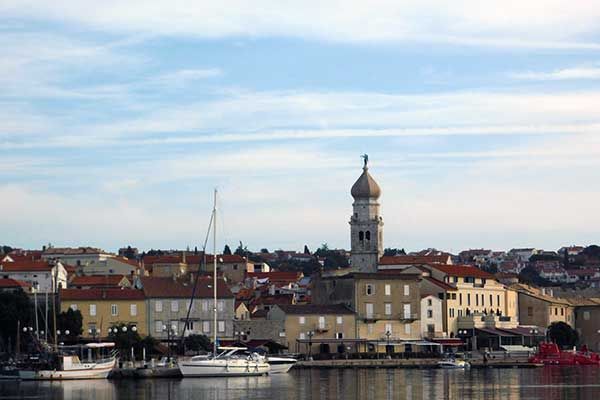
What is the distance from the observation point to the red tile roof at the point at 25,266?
151 m

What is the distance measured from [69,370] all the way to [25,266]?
218 ft

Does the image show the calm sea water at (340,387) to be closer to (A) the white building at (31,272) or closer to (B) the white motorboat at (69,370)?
(B) the white motorboat at (69,370)

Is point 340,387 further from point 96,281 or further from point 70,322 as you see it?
point 96,281

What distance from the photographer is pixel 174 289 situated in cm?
11369

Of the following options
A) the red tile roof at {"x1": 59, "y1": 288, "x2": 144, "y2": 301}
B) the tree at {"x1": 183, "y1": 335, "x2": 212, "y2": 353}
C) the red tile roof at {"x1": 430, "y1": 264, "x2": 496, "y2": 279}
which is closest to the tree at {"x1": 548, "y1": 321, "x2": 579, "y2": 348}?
the red tile roof at {"x1": 430, "y1": 264, "x2": 496, "y2": 279}

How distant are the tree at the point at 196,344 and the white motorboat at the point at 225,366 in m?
15.3

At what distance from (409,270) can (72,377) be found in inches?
1923

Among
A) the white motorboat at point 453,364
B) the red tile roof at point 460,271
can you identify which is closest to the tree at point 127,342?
the white motorboat at point 453,364

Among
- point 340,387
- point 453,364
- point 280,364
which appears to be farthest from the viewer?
point 453,364

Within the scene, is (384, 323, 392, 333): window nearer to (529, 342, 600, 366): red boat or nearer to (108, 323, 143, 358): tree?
(529, 342, 600, 366): red boat

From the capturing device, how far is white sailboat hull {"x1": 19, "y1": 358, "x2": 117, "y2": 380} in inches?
3415

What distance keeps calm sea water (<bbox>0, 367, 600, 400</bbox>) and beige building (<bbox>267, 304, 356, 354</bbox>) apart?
17.6m

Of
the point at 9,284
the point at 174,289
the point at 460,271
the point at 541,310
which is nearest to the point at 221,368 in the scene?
the point at 174,289

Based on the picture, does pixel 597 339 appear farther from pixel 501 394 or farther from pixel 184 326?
pixel 501 394
